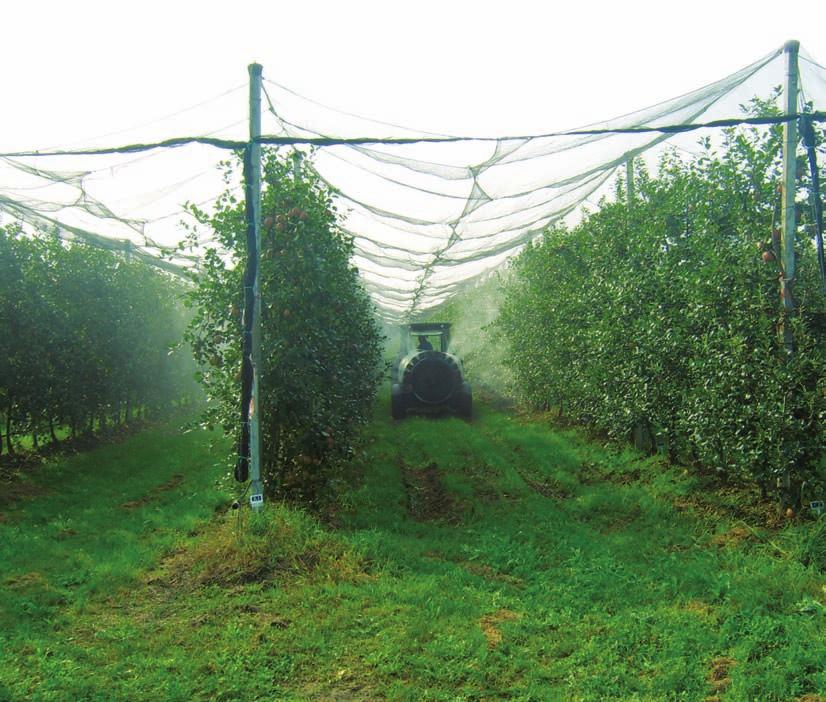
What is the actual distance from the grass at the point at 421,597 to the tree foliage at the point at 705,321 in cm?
75

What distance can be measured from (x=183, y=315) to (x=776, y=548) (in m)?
Answer: 14.2

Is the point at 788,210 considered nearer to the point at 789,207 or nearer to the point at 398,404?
the point at 789,207

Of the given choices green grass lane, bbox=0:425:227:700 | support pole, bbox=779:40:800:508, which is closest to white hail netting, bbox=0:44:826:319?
support pole, bbox=779:40:800:508

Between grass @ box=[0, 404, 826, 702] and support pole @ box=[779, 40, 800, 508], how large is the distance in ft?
5.05

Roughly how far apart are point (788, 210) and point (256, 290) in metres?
4.68

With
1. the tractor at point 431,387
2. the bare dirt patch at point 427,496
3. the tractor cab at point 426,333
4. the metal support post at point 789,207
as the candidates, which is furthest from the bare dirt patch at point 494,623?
the tractor cab at point 426,333

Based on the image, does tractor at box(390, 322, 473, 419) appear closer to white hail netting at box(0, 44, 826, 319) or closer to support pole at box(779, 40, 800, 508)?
white hail netting at box(0, 44, 826, 319)

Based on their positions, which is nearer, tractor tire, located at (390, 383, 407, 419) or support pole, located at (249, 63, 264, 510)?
support pole, located at (249, 63, 264, 510)

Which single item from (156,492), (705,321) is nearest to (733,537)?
(705,321)

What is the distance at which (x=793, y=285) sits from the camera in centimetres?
552

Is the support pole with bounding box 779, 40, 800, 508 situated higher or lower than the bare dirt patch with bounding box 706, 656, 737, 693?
higher

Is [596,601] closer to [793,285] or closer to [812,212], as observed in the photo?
[793,285]

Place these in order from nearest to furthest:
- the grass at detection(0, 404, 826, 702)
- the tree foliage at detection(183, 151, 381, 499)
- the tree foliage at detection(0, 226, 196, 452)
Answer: the grass at detection(0, 404, 826, 702)
the tree foliage at detection(183, 151, 381, 499)
the tree foliage at detection(0, 226, 196, 452)

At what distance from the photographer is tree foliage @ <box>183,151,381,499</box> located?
6.06 metres
